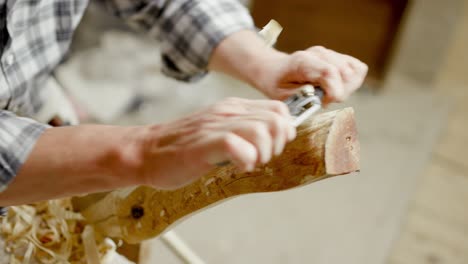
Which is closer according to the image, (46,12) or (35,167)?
(35,167)

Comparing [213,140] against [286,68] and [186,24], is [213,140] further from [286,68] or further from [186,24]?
[186,24]

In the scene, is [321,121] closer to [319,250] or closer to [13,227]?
[13,227]

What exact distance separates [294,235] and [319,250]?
53mm

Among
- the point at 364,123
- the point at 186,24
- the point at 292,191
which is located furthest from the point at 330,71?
the point at 364,123

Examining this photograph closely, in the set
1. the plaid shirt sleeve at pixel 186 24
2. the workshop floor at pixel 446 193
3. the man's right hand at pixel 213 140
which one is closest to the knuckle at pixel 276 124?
the man's right hand at pixel 213 140

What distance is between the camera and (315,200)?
117 centimetres

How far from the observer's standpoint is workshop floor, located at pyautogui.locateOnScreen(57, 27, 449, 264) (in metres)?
1.07

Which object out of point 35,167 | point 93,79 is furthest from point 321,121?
point 93,79

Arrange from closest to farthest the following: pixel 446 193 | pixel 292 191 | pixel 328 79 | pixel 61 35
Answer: pixel 328 79 → pixel 61 35 → pixel 292 191 → pixel 446 193

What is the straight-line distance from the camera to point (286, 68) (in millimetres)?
485

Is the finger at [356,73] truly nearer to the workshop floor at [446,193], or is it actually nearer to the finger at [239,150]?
the finger at [239,150]

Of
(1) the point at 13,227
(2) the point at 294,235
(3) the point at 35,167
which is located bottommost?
(2) the point at 294,235

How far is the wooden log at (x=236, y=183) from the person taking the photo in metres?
0.41

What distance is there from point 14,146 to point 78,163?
5 centimetres
